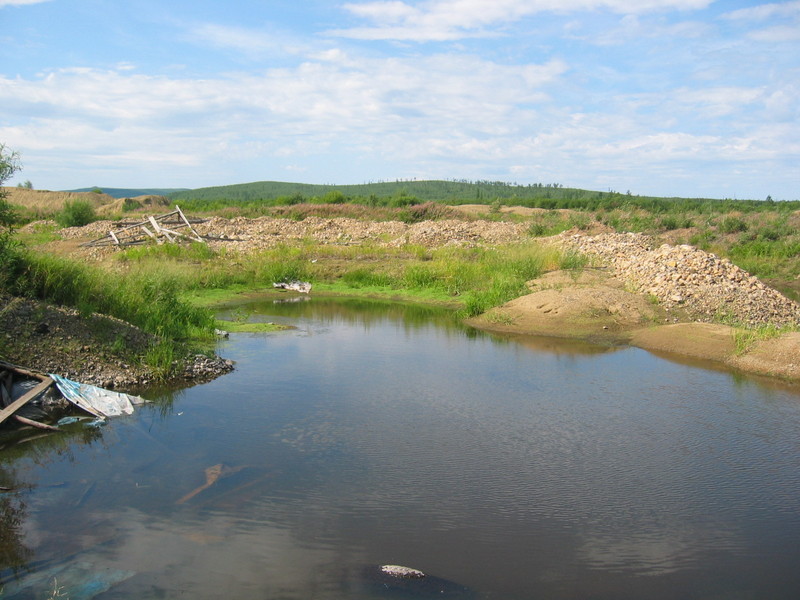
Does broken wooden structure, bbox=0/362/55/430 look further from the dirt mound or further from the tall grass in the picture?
the dirt mound

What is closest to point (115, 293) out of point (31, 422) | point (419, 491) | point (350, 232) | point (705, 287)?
point (31, 422)

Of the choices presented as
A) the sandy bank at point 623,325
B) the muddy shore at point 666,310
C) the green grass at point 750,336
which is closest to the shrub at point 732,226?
the muddy shore at point 666,310

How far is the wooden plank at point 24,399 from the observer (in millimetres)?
6809

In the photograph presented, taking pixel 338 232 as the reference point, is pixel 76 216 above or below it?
above

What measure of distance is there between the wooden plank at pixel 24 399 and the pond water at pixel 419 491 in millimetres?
428

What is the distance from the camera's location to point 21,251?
9.29m

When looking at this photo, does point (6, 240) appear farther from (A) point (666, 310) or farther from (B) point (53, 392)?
(A) point (666, 310)

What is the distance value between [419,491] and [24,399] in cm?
430

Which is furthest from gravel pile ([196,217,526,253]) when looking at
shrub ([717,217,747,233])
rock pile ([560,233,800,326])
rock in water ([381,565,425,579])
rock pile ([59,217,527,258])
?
rock in water ([381,565,425,579])

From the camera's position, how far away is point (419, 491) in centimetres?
586

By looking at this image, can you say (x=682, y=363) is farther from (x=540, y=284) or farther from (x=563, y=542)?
(x=563, y=542)

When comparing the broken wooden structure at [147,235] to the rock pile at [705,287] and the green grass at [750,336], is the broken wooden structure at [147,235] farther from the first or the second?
the green grass at [750,336]

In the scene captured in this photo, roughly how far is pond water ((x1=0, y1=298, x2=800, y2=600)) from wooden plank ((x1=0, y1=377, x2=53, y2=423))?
1.40ft

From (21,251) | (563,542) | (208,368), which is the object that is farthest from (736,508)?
(21,251)
